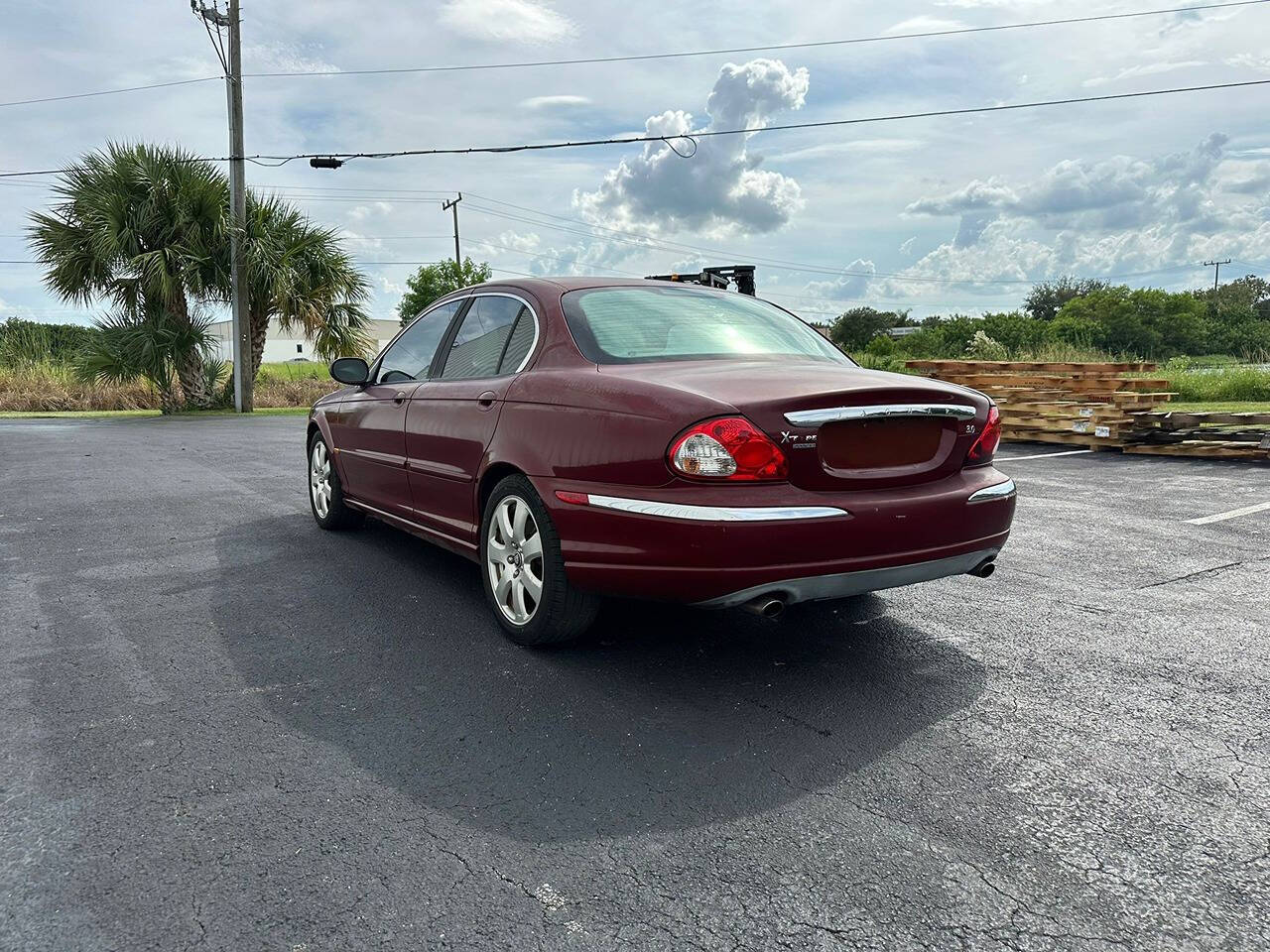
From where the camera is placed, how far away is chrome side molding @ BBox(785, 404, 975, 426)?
346 cm

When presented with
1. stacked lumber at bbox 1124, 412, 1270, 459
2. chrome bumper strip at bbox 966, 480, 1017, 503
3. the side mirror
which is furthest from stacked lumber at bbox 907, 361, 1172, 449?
the side mirror

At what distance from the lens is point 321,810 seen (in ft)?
9.01

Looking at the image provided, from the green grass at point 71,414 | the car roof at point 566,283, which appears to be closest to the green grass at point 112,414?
the green grass at point 71,414

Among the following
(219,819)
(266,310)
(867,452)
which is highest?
(266,310)

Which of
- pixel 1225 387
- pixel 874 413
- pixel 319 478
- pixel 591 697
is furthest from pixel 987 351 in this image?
pixel 591 697

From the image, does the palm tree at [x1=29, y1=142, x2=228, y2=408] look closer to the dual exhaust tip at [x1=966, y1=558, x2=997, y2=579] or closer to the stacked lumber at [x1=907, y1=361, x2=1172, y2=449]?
the stacked lumber at [x1=907, y1=361, x2=1172, y2=449]

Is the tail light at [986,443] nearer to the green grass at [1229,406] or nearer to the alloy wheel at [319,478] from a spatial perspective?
the alloy wheel at [319,478]

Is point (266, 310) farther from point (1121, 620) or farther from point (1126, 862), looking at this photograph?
point (1126, 862)

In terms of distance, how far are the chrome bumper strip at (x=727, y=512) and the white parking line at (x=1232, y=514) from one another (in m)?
5.06

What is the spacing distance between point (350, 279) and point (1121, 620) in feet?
72.6

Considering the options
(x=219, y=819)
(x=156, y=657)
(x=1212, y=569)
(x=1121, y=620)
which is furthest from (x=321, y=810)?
(x=1212, y=569)

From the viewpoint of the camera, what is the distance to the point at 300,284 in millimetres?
23547

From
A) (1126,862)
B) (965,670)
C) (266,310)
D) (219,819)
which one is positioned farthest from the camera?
(266,310)

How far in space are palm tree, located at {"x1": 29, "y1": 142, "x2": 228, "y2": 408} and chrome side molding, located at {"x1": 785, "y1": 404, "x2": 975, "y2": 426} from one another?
22057 mm
